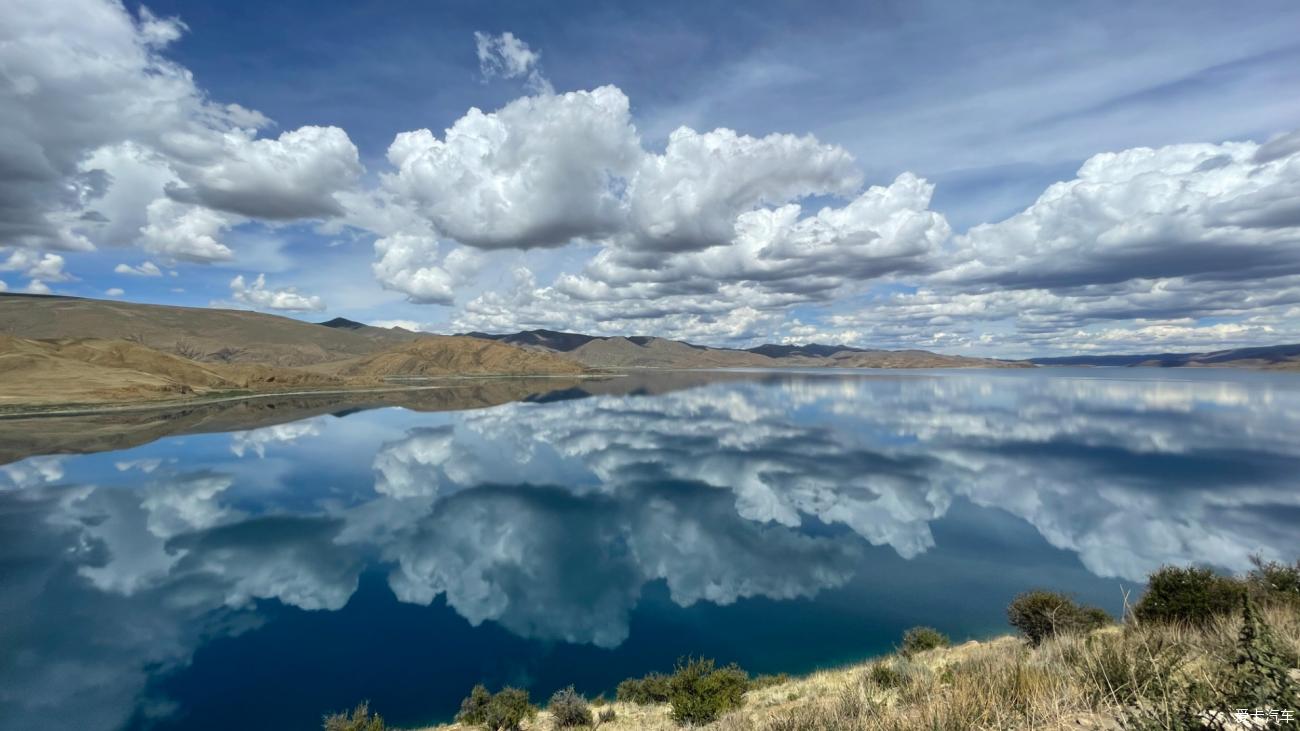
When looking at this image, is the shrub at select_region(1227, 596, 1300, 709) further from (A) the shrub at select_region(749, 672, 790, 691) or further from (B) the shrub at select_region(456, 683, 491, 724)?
(B) the shrub at select_region(456, 683, 491, 724)

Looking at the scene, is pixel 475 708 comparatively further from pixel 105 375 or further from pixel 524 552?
pixel 105 375

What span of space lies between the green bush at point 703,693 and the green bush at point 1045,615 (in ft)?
27.2

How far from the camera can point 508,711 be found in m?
13.8

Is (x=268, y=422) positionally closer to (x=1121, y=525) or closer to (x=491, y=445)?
(x=491, y=445)

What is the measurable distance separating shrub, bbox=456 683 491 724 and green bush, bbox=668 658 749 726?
4601 mm

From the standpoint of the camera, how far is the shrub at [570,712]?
13.4 meters

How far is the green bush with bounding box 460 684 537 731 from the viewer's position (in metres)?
13.6

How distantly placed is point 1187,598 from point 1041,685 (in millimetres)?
11440

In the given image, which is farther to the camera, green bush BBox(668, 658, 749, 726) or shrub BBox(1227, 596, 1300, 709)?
green bush BBox(668, 658, 749, 726)

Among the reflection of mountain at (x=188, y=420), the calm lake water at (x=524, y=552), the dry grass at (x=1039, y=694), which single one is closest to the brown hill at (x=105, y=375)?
the reflection of mountain at (x=188, y=420)

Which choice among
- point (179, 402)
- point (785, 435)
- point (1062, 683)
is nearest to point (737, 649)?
point (1062, 683)

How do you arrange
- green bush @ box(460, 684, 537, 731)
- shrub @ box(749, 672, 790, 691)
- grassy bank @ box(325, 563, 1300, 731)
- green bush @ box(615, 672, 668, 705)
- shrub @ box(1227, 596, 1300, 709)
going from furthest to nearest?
1. shrub @ box(749, 672, 790, 691)
2. green bush @ box(615, 672, 668, 705)
3. green bush @ box(460, 684, 537, 731)
4. grassy bank @ box(325, 563, 1300, 731)
5. shrub @ box(1227, 596, 1300, 709)

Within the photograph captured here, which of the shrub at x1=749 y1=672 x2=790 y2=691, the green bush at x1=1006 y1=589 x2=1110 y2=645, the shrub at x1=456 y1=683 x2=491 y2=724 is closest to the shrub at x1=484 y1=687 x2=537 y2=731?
the shrub at x1=456 y1=683 x2=491 y2=724

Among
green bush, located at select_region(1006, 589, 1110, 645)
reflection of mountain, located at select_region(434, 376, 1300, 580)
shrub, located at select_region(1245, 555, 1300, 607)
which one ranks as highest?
shrub, located at select_region(1245, 555, 1300, 607)
